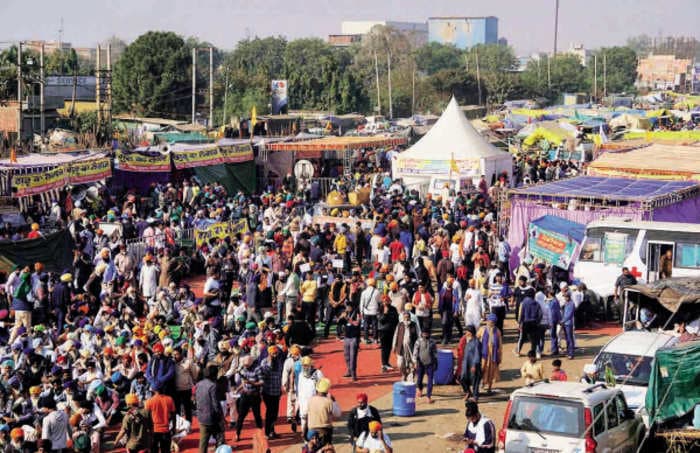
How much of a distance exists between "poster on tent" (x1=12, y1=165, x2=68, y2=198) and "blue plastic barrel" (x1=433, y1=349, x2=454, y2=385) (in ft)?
40.1

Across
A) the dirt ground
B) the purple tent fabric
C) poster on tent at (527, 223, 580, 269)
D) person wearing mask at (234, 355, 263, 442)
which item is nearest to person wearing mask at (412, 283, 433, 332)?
the dirt ground

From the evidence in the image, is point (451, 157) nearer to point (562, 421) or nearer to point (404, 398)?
point (404, 398)

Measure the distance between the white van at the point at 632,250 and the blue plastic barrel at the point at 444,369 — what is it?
568 cm

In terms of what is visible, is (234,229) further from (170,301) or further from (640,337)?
(640,337)

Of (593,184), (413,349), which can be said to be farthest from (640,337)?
(593,184)

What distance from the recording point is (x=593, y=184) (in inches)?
1004

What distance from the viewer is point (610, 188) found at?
24.5m

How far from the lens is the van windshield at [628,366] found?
13.4m

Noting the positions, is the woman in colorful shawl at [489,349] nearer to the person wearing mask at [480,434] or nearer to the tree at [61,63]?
the person wearing mask at [480,434]

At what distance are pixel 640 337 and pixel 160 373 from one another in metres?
6.39

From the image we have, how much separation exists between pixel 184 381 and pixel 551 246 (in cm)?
1053

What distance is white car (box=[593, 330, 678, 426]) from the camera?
13.2 m

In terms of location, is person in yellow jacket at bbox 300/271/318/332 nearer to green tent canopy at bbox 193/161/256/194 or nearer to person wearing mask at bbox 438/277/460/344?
person wearing mask at bbox 438/277/460/344

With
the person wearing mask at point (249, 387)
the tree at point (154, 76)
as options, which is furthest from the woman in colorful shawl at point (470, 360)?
the tree at point (154, 76)
